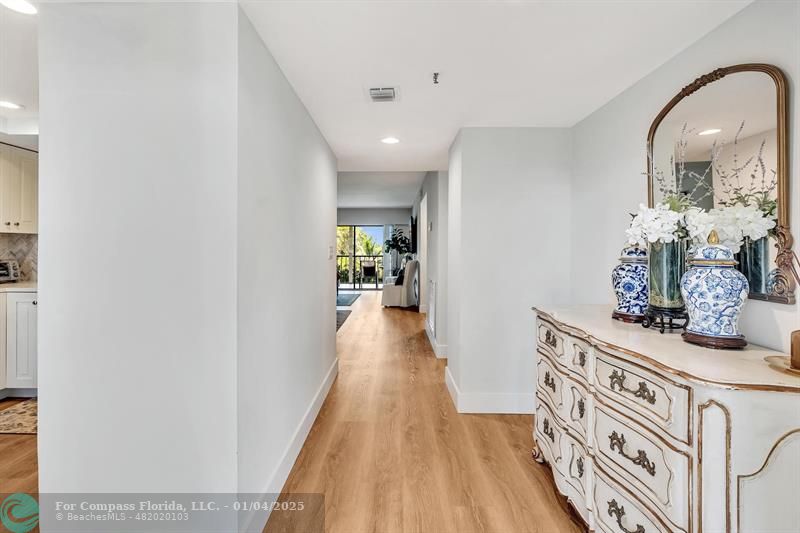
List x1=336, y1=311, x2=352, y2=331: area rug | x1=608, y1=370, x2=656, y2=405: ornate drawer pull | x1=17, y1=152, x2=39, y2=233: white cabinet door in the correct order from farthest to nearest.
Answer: x1=336, y1=311, x2=352, y2=331: area rug, x1=17, y1=152, x2=39, y2=233: white cabinet door, x1=608, y1=370, x2=656, y2=405: ornate drawer pull

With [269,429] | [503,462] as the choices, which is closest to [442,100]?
[269,429]

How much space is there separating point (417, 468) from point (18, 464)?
7.74 ft

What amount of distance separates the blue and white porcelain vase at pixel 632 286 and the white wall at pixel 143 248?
1732 mm

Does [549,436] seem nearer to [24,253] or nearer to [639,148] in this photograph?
[639,148]

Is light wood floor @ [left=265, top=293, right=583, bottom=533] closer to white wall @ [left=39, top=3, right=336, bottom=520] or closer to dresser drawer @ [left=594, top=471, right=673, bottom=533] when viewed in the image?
dresser drawer @ [left=594, top=471, right=673, bottom=533]

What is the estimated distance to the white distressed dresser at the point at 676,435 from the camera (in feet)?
3.27

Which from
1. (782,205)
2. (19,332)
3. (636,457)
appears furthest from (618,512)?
(19,332)

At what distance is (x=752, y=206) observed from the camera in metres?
1.41

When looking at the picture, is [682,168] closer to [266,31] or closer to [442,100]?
[442,100]

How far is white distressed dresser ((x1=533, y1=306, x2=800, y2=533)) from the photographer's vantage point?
996 mm

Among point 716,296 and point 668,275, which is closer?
point 716,296

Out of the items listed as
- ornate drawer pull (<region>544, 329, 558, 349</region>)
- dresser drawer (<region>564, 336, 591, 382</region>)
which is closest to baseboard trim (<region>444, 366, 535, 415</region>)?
ornate drawer pull (<region>544, 329, 558, 349</region>)

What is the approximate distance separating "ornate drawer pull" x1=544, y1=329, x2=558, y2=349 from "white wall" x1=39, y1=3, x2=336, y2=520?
5.04 feet

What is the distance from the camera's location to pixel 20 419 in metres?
2.68
